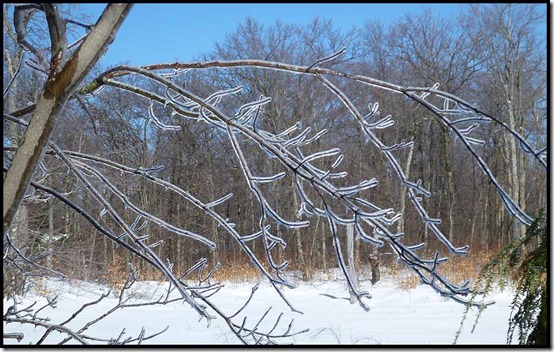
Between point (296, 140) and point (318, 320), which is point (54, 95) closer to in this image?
point (296, 140)

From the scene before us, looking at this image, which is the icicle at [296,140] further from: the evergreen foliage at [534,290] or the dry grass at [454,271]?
the dry grass at [454,271]

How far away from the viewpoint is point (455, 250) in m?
0.77

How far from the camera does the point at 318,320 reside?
5285 millimetres

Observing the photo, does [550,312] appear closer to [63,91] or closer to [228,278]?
[63,91]

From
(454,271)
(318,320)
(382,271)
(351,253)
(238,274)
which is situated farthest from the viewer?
(382,271)

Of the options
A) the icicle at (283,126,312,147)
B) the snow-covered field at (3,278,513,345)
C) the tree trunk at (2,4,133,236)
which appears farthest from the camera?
the snow-covered field at (3,278,513,345)

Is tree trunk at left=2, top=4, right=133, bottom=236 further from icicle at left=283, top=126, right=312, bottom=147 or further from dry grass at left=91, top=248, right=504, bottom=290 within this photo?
dry grass at left=91, top=248, right=504, bottom=290

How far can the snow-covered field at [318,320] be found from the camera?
164 inches

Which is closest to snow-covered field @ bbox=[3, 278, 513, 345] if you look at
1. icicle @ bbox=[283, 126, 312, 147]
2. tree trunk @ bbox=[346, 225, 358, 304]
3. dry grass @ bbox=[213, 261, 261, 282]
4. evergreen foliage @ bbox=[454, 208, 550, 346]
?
dry grass @ bbox=[213, 261, 261, 282]

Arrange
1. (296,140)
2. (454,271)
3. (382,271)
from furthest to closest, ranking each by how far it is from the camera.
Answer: (382,271), (454,271), (296,140)

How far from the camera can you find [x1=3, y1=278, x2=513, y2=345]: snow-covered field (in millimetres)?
4172

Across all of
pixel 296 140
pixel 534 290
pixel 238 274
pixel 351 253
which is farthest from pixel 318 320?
pixel 296 140

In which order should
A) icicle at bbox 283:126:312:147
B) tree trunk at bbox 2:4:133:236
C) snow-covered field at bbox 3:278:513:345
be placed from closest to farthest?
1. tree trunk at bbox 2:4:133:236
2. icicle at bbox 283:126:312:147
3. snow-covered field at bbox 3:278:513:345

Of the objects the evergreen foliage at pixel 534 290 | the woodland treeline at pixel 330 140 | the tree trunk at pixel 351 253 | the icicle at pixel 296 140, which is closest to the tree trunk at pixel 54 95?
the icicle at pixel 296 140
